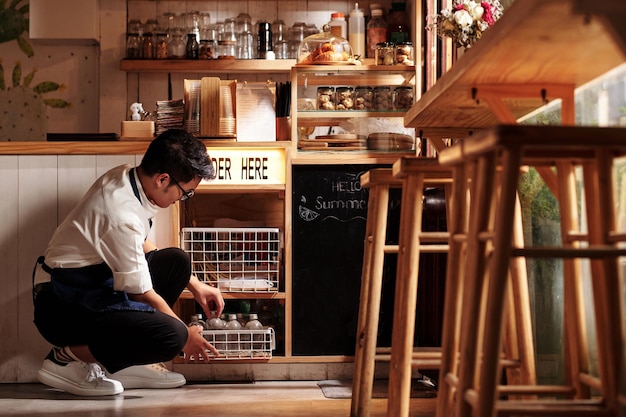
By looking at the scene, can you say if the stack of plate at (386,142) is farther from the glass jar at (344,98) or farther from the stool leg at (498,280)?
the stool leg at (498,280)

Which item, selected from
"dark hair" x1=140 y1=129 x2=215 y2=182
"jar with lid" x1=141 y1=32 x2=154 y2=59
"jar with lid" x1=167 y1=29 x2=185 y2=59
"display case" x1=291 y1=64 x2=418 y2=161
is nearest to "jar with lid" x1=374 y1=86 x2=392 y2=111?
"display case" x1=291 y1=64 x2=418 y2=161

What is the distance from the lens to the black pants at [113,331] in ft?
10.1

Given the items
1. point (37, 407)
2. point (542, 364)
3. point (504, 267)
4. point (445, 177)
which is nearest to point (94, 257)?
point (37, 407)

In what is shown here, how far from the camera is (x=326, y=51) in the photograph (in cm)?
387

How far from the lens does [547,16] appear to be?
1.52m

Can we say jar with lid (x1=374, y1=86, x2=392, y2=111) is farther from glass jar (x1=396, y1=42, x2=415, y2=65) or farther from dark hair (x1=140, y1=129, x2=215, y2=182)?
dark hair (x1=140, y1=129, x2=215, y2=182)

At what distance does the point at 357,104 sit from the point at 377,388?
1234 mm

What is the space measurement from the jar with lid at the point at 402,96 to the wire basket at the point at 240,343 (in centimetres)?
113

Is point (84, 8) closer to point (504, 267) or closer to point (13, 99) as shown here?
point (13, 99)

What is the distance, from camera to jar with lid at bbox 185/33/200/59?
194 inches

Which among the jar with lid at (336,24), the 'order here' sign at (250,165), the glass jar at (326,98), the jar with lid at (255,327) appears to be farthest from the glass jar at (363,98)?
the jar with lid at (255,327)

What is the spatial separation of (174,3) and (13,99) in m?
1.13

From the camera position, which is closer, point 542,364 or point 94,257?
point 542,364

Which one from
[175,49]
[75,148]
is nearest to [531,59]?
[75,148]
